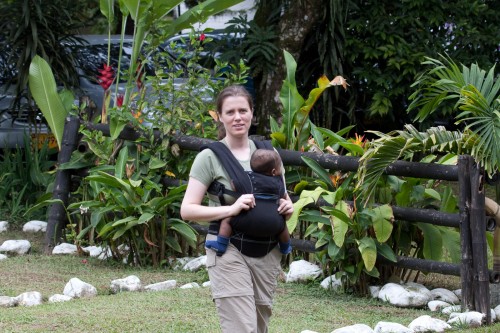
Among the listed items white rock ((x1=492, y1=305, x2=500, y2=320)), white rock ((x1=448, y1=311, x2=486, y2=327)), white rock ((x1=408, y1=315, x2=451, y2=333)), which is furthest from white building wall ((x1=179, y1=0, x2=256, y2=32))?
white rock ((x1=408, y1=315, x2=451, y2=333))

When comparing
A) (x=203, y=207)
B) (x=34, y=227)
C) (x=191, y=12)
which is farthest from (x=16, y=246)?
(x=203, y=207)

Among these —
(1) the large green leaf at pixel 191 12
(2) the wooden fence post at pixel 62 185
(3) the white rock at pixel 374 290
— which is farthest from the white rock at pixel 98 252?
(3) the white rock at pixel 374 290

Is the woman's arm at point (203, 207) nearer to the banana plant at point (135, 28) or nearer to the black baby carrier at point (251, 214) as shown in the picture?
the black baby carrier at point (251, 214)

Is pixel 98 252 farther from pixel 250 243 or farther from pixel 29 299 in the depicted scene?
pixel 250 243

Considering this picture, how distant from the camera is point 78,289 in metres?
7.34

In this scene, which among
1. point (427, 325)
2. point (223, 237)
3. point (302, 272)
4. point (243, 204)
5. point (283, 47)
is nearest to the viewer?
point (243, 204)

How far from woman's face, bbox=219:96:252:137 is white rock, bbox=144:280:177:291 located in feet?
10.3

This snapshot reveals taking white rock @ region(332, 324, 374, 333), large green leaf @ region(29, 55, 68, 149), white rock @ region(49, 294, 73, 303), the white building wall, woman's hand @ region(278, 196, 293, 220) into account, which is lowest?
white rock @ region(49, 294, 73, 303)

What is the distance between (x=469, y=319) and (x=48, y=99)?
5.16 metres

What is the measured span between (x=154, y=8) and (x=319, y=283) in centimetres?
334

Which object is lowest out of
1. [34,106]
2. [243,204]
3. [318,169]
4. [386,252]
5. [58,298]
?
[58,298]

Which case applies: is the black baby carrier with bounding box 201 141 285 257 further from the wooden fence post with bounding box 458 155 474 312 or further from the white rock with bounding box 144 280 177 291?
the white rock with bounding box 144 280 177 291

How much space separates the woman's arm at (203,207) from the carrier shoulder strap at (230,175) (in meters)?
0.07

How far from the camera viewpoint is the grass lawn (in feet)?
20.6
